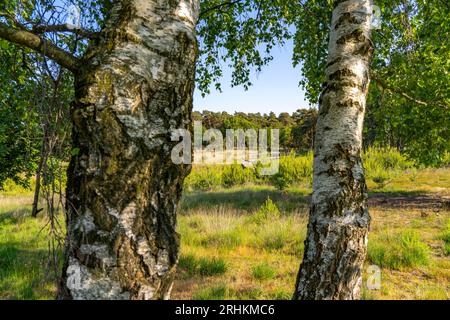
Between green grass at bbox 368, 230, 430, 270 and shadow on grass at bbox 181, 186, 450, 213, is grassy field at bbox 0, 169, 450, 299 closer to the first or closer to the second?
green grass at bbox 368, 230, 430, 270

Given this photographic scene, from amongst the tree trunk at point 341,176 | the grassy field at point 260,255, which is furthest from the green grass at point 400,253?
the tree trunk at point 341,176

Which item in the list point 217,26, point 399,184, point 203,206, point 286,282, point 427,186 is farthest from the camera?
point 399,184

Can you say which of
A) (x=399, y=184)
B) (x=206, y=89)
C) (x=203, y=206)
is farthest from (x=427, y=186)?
(x=206, y=89)

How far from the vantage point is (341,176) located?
2.30 m

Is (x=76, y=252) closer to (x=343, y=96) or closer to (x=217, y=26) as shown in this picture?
(x=343, y=96)

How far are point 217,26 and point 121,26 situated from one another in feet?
17.4

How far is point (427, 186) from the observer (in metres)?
13.1

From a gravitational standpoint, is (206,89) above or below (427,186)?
above

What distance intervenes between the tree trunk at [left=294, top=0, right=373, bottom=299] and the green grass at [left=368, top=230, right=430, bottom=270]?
299 centimetres

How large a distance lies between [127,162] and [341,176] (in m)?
1.65

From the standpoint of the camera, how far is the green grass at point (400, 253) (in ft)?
15.4

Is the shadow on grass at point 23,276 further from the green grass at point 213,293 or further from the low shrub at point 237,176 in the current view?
the low shrub at point 237,176

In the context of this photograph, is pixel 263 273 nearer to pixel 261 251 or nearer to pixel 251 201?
pixel 261 251

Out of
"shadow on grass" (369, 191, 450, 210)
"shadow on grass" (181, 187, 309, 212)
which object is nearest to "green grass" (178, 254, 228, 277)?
"shadow on grass" (181, 187, 309, 212)
